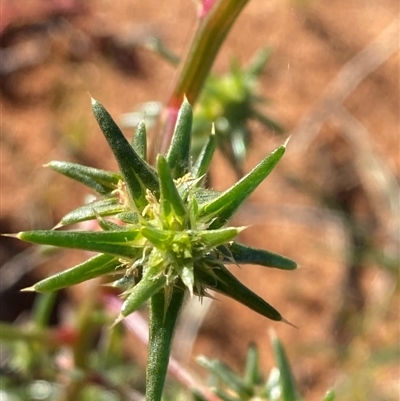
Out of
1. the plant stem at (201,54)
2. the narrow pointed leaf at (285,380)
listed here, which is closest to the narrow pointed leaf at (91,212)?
the plant stem at (201,54)

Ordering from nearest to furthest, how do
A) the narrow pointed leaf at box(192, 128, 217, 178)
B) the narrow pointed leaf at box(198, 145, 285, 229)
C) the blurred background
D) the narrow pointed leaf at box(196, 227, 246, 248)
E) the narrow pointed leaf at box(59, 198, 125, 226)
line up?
1. the narrow pointed leaf at box(196, 227, 246, 248)
2. the narrow pointed leaf at box(198, 145, 285, 229)
3. the narrow pointed leaf at box(59, 198, 125, 226)
4. the narrow pointed leaf at box(192, 128, 217, 178)
5. the blurred background

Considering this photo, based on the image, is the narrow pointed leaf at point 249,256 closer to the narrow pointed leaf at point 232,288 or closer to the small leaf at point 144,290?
the narrow pointed leaf at point 232,288

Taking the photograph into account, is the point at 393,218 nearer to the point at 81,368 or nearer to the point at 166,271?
the point at 81,368

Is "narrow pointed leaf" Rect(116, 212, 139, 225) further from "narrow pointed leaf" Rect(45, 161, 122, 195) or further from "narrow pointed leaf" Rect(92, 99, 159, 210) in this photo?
"narrow pointed leaf" Rect(45, 161, 122, 195)

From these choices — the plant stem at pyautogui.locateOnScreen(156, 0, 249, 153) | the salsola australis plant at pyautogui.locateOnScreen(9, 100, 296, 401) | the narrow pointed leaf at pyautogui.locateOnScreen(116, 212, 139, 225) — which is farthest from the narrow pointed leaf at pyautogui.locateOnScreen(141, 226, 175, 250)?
the plant stem at pyautogui.locateOnScreen(156, 0, 249, 153)

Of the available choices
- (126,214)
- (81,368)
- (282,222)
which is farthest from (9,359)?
(126,214)
